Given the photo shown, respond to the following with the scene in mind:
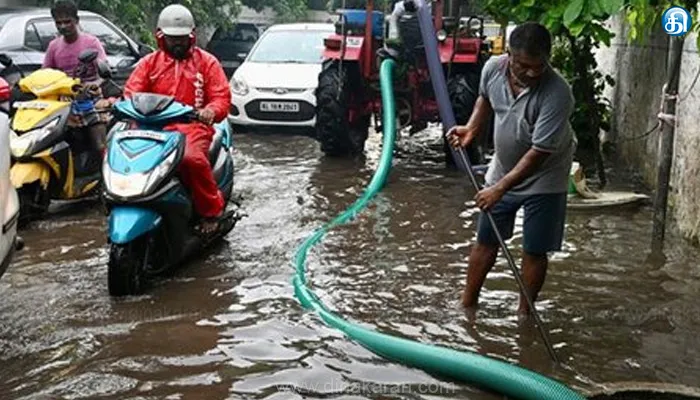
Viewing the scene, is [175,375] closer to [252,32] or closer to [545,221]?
[545,221]

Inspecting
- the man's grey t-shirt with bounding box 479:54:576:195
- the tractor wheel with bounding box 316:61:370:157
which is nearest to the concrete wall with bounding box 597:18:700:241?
the man's grey t-shirt with bounding box 479:54:576:195

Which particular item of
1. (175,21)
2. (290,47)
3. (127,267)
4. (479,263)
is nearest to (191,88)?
(175,21)

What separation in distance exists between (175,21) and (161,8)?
14.4 metres

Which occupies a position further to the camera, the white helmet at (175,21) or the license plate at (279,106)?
the license plate at (279,106)

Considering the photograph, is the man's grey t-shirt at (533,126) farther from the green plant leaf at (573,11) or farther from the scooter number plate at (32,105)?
the scooter number plate at (32,105)

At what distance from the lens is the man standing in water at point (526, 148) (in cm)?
459

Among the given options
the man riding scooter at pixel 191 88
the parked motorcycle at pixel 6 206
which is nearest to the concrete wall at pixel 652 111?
the man riding scooter at pixel 191 88

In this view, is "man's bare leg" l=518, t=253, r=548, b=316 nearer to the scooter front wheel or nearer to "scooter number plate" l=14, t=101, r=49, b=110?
the scooter front wheel

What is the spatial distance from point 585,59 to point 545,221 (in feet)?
16.1

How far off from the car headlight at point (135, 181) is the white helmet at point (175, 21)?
1.02 meters

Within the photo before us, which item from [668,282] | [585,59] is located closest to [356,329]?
[668,282]

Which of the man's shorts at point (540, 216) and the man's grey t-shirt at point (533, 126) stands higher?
the man's grey t-shirt at point (533, 126)

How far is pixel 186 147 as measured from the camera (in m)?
5.68

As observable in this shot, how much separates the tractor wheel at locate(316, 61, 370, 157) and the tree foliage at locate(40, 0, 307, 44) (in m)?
7.39
